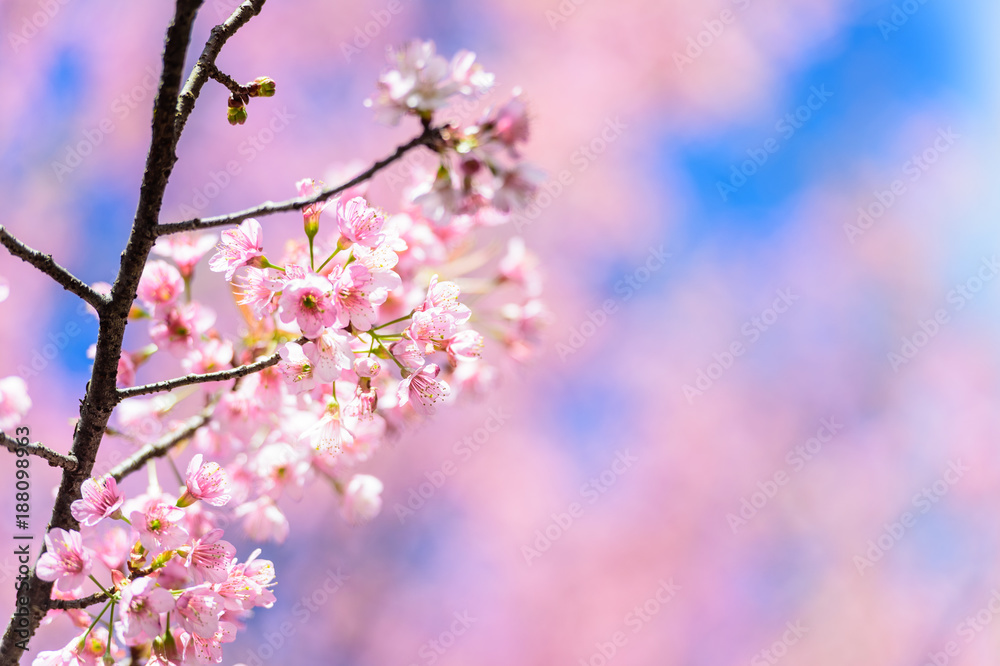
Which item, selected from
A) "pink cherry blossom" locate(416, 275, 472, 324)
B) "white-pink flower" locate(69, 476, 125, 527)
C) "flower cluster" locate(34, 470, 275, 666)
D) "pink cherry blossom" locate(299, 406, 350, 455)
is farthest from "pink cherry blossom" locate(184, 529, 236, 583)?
"pink cherry blossom" locate(416, 275, 472, 324)

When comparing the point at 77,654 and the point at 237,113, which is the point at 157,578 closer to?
the point at 77,654

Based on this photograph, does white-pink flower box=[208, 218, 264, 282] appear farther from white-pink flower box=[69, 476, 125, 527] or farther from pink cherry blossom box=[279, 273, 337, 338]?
white-pink flower box=[69, 476, 125, 527]

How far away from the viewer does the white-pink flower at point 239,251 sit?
1029 mm

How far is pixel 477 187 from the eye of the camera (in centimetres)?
90

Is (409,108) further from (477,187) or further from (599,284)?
(599,284)

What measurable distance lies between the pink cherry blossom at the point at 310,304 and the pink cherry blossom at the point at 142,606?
378mm

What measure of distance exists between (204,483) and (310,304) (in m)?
0.33

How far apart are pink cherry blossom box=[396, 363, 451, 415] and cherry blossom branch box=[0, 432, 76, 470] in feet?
1.52

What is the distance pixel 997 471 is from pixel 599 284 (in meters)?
2.93

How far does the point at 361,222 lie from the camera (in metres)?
1.01

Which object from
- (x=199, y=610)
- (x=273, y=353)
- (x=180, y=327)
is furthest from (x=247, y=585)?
(x=180, y=327)

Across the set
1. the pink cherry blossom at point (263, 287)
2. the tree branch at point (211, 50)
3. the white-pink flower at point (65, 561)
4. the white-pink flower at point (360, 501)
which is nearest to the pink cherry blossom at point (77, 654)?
the white-pink flower at point (65, 561)

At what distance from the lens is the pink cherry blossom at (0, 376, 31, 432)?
1235 mm

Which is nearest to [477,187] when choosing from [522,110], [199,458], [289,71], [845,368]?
[522,110]
